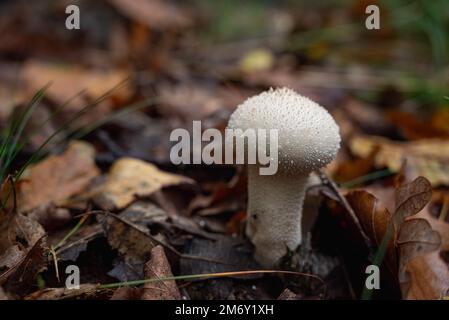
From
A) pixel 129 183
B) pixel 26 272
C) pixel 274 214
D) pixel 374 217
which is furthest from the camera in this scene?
pixel 129 183

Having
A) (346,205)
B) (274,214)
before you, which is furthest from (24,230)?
(346,205)

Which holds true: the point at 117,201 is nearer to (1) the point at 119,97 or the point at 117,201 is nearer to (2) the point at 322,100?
(1) the point at 119,97

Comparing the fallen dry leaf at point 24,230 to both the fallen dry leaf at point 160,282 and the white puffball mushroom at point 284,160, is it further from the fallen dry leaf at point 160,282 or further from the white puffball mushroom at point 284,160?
the white puffball mushroom at point 284,160

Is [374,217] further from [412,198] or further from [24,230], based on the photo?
[24,230]

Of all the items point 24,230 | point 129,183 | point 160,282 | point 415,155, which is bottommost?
point 160,282

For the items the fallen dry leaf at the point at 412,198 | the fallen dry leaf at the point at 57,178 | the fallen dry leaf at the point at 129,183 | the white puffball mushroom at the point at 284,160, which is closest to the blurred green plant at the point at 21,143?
the fallen dry leaf at the point at 57,178

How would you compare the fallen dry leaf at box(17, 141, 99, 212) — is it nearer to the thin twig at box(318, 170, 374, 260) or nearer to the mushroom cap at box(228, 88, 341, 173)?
the mushroom cap at box(228, 88, 341, 173)

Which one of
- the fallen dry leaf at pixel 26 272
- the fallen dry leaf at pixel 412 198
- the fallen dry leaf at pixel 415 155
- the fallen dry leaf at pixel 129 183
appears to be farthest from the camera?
the fallen dry leaf at pixel 415 155
